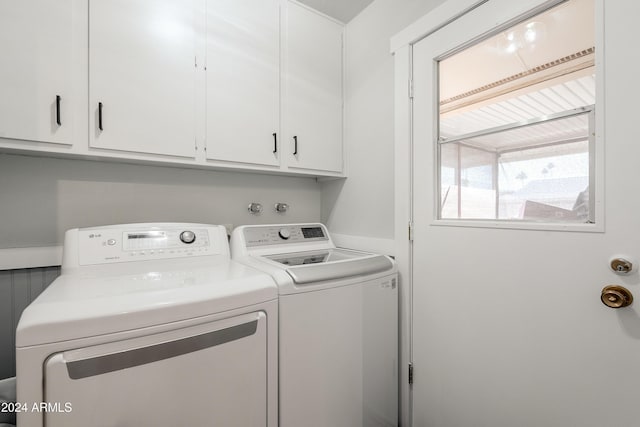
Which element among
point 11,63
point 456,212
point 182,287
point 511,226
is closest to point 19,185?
point 11,63

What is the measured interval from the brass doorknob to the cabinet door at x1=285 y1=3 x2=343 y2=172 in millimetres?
1394

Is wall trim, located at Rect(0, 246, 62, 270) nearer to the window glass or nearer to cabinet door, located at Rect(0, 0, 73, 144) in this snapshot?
cabinet door, located at Rect(0, 0, 73, 144)

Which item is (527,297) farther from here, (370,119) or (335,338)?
(370,119)

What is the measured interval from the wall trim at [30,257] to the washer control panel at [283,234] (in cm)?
88

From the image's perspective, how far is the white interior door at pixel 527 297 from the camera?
2.76 feet

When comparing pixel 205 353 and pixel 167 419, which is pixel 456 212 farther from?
pixel 167 419

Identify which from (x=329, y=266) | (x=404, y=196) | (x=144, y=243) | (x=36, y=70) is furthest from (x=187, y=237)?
(x=404, y=196)

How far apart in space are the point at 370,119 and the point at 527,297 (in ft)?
4.04

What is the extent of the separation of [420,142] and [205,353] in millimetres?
1313

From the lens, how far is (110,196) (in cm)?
145

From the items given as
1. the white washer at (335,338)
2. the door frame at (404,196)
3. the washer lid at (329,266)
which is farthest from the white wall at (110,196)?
the door frame at (404,196)

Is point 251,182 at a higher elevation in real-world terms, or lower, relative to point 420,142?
lower

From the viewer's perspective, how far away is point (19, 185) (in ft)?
4.13

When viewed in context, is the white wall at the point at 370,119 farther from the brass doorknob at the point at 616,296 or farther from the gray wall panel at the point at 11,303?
the gray wall panel at the point at 11,303
